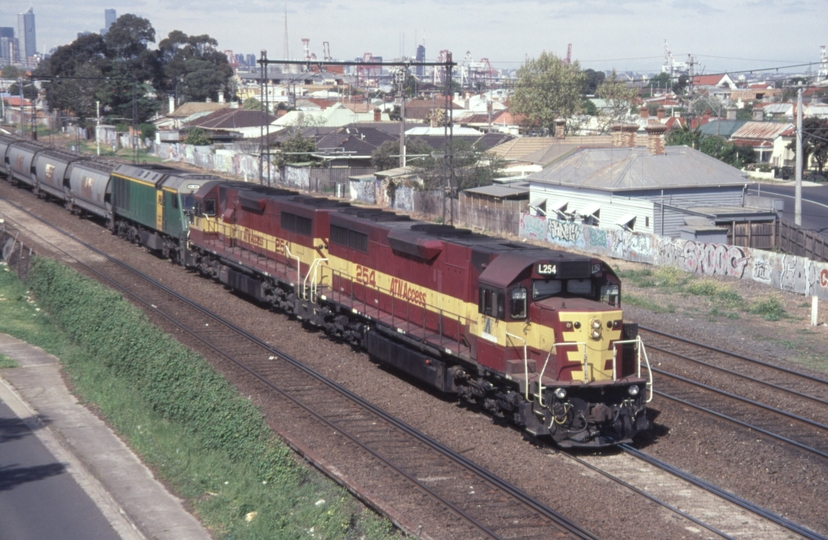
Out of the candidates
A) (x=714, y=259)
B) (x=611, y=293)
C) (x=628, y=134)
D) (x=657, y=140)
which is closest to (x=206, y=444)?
(x=611, y=293)

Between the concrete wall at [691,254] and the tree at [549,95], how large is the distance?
60.4m

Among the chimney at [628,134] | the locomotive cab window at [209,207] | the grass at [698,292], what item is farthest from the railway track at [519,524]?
the chimney at [628,134]

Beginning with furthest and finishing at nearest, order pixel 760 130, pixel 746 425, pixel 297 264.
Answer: pixel 760 130
pixel 297 264
pixel 746 425

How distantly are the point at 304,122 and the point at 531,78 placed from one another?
3051cm

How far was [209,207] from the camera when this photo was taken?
1208 inches

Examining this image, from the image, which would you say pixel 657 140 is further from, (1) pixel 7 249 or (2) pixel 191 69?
(2) pixel 191 69

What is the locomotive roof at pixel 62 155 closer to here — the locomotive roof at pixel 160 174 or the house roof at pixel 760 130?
the locomotive roof at pixel 160 174

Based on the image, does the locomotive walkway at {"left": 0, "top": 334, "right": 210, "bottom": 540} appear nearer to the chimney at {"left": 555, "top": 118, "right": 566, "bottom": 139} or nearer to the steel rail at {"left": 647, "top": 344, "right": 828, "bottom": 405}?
the steel rail at {"left": 647, "top": 344, "right": 828, "bottom": 405}

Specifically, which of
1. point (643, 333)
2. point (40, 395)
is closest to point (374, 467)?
point (40, 395)

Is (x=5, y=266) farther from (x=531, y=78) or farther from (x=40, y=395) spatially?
(x=531, y=78)

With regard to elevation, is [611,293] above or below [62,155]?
below

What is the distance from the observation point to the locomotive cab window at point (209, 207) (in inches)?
1204

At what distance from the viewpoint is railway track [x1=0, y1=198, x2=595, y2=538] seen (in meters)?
11.6

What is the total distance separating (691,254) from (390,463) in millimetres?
23560
